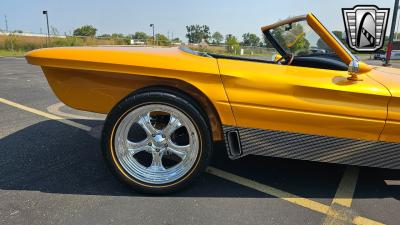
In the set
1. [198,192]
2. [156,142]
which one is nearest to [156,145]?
[156,142]

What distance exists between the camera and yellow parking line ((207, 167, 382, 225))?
92.6 inches

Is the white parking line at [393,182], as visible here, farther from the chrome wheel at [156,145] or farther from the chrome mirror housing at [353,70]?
the chrome wheel at [156,145]

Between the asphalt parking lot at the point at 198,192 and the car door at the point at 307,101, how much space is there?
55 centimetres

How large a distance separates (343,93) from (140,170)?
1.58 m

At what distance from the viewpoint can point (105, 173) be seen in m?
2.88

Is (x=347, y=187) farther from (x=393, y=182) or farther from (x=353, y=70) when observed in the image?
(x=353, y=70)

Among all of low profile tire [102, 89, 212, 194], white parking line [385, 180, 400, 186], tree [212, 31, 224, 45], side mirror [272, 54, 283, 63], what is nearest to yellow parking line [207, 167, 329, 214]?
low profile tire [102, 89, 212, 194]

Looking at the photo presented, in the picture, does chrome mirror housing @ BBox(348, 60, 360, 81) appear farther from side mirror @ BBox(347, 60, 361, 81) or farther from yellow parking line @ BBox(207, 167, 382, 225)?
yellow parking line @ BBox(207, 167, 382, 225)

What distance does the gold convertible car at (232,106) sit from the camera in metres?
2.40

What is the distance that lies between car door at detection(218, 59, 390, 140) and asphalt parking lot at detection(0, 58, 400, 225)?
1.80 ft

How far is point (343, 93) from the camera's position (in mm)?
2373

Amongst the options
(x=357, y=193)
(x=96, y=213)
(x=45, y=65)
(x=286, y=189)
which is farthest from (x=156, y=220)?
(x=357, y=193)

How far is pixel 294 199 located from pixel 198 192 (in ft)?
2.40

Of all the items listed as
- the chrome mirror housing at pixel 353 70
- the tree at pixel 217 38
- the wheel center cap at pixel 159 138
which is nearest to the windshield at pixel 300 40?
the chrome mirror housing at pixel 353 70
